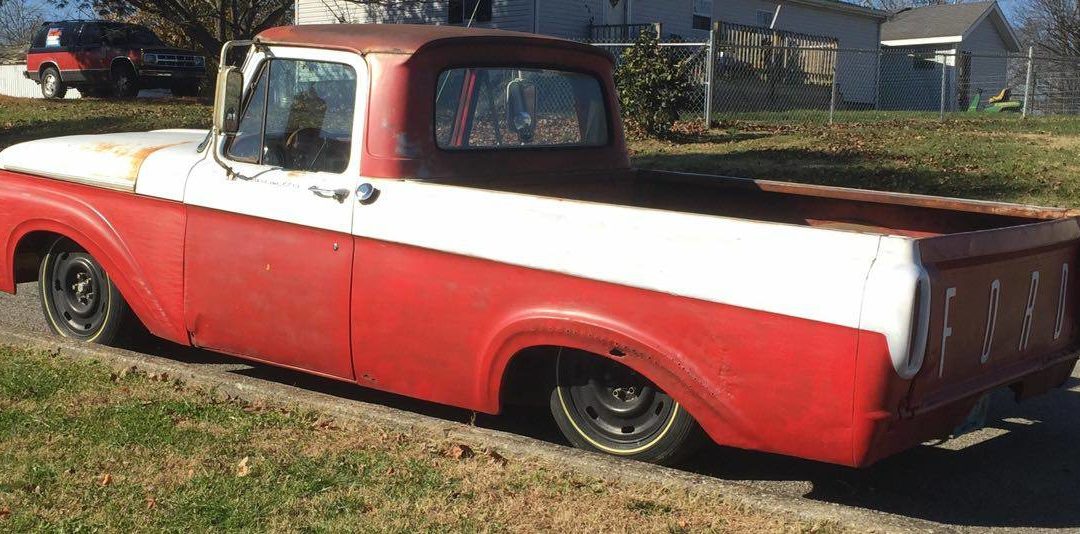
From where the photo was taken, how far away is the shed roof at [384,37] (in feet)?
16.9

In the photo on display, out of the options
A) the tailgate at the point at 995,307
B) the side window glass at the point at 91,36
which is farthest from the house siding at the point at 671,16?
the tailgate at the point at 995,307

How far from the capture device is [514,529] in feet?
13.0

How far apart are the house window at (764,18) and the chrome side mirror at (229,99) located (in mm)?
30391

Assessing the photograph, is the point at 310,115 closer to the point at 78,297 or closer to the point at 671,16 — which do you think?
the point at 78,297

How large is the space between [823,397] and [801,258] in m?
0.46

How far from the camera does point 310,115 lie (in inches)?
209

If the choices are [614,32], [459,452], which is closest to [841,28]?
[614,32]

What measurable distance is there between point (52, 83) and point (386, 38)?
969 inches

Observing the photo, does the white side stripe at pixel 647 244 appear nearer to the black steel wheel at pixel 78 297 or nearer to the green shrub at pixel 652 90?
the black steel wheel at pixel 78 297

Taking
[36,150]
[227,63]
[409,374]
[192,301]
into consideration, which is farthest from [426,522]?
[36,150]

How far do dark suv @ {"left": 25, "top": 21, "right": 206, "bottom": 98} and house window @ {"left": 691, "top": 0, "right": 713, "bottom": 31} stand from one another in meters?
12.7

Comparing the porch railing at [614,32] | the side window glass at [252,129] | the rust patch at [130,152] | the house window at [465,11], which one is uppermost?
the house window at [465,11]

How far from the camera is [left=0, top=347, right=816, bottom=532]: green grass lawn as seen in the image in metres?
4.02

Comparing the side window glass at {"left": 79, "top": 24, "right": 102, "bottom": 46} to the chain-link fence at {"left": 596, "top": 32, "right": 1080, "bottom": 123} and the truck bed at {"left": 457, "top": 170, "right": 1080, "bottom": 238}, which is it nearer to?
the chain-link fence at {"left": 596, "top": 32, "right": 1080, "bottom": 123}
